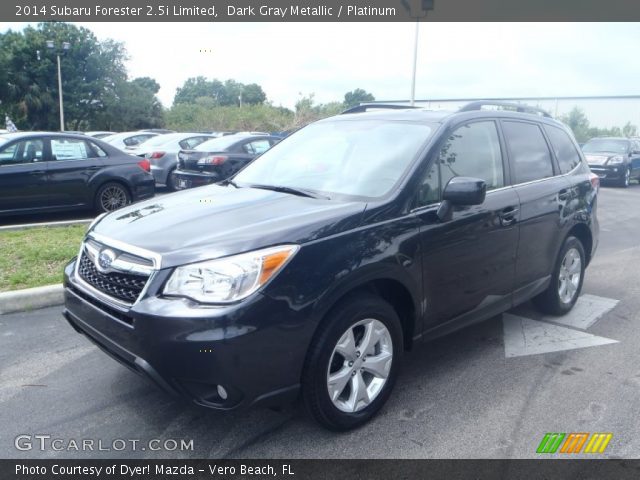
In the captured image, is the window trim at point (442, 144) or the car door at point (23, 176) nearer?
the window trim at point (442, 144)

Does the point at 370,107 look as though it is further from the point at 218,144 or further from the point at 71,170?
the point at 218,144

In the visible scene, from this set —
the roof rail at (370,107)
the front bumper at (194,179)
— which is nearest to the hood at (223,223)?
the roof rail at (370,107)

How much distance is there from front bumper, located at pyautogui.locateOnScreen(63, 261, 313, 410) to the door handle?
192 cm

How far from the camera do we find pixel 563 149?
5.11 meters

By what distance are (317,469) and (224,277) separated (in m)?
1.11

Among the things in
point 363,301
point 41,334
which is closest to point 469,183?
point 363,301

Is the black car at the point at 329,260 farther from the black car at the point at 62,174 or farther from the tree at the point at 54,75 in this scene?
the tree at the point at 54,75

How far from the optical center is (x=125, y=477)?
9.08ft

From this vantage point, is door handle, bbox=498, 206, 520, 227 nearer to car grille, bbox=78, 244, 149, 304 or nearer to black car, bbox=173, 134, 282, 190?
car grille, bbox=78, 244, 149, 304

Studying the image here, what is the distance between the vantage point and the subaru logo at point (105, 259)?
297 cm

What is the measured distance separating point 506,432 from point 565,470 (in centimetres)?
39

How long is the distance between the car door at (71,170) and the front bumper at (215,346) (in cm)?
666

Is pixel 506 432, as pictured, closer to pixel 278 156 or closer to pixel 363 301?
pixel 363 301

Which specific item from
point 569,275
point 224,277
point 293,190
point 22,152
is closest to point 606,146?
point 569,275
